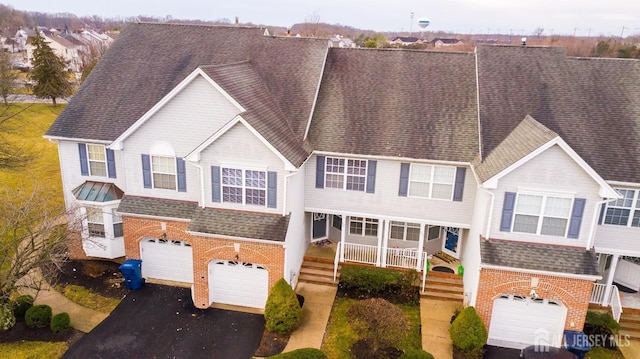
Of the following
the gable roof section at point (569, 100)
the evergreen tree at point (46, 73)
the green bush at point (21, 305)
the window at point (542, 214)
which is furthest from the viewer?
the evergreen tree at point (46, 73)

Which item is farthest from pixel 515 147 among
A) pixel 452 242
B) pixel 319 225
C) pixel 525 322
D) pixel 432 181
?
pixel 319 225

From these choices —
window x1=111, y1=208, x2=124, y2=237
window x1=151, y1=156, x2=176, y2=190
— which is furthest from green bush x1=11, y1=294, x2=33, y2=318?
window x1=151, y1=156, x2=176, y2=190

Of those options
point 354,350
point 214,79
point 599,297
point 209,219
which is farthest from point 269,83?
point 599,297

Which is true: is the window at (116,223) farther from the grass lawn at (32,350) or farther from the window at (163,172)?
the grass lawn at (32,350)

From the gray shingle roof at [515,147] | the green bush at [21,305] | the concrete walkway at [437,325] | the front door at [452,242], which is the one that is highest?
the gray shingle roof at [515,147]

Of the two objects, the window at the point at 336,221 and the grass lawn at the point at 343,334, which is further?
the window at the point at 336,221

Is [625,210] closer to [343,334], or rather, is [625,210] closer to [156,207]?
[343,334]

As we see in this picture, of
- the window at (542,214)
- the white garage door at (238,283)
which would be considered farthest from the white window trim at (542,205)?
the white garage door at (238,283)
